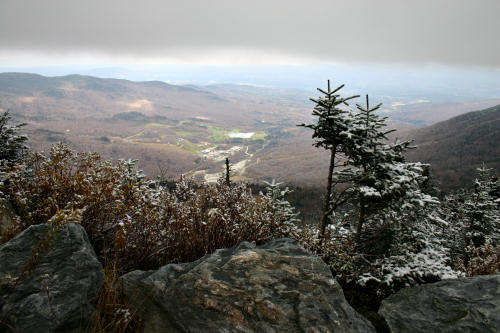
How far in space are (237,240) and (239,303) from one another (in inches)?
80.4

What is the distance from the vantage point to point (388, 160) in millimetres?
8438

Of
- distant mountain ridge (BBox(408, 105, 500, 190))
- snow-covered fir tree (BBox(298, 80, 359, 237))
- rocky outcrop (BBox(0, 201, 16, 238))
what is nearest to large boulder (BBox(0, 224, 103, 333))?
rocky outcrop (BBox(0, 201, 16, 238))

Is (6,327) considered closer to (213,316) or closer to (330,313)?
(213,316)

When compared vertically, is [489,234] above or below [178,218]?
below

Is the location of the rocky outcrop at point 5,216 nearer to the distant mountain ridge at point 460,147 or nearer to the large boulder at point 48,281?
the large boulder at point 48,281

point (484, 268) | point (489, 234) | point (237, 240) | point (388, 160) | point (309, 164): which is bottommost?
point (309, 164)

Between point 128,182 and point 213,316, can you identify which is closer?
point 213,316

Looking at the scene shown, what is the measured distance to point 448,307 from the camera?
3602 mm

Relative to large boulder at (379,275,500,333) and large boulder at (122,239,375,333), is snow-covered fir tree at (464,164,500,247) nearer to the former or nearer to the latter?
large boulder at (379,275,500,333)

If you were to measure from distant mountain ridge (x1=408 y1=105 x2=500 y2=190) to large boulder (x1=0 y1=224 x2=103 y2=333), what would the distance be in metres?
94.5

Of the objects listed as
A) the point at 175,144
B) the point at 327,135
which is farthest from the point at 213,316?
the point at 175,144

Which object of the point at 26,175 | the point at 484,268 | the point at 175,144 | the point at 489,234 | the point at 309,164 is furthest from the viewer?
the point at 175,144

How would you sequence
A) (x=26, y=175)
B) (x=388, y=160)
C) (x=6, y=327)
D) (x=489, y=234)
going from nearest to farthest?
(x=6, y=327) → (x=26, y=175) → (x=388, y=160) → (x=489, y=234)

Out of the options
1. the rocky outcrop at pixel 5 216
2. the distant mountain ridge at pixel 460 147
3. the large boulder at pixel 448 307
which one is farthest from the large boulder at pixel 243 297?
the distant mountain ridge at pixel 460 147
